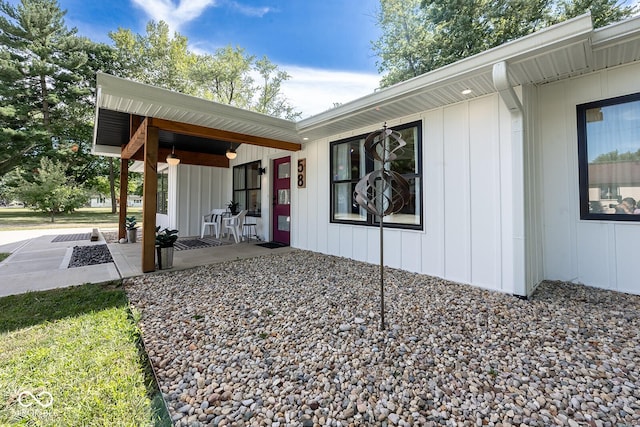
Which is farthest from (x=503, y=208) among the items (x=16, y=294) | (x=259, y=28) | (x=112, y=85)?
(x=259, y=28)

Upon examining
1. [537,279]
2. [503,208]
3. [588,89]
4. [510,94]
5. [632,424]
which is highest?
[588,89]

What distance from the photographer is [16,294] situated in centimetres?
319

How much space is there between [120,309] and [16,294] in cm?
155

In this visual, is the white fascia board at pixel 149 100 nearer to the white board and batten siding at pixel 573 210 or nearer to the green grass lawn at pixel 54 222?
the white board and batten siding at pixel 573 210

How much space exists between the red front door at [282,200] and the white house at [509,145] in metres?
1.88

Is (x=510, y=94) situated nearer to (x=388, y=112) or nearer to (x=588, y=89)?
(x=588, y=89)

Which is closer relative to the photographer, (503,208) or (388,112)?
(503,208)

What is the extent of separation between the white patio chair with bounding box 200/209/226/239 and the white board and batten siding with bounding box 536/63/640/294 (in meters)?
7.06

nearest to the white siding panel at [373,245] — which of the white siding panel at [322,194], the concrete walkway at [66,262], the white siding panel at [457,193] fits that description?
the white siding panel at [322,194]

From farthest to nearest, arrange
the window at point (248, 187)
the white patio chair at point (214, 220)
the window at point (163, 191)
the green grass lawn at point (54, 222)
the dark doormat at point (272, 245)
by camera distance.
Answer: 1. the green grass lawn at point (54, 222)
2. the window at point (163, 191)
3. the white patio chair at point (214, 220)
4. the window at point (248, 187)
5. the dark doormat at point (272, 245)

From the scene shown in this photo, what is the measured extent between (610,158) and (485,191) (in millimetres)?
1299

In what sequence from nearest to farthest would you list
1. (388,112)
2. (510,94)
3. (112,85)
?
(510,94)
(112,85)
(388,112)

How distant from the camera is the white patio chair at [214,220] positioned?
25.3ft

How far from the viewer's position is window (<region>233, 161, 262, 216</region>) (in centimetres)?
743
